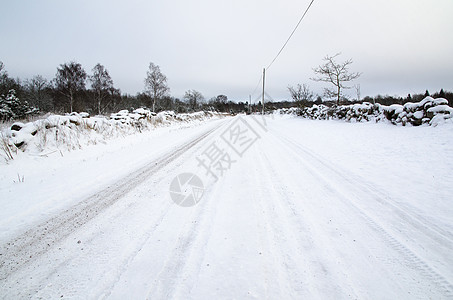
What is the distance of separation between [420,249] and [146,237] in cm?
303

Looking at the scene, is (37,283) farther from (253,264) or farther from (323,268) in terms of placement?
(323,268)

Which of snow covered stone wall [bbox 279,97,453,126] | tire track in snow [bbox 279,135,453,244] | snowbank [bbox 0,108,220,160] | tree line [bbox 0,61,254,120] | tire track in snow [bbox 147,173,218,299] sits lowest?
tire track in snow [bbox 147,173,218,299]

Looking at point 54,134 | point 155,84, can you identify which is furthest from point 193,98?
point 54,134

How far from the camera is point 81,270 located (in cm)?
175

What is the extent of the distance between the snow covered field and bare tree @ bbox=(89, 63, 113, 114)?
35250 millimetres

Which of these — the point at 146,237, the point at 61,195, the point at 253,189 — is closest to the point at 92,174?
the point at 61,195

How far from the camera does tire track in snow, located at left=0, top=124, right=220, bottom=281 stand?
1926 mm

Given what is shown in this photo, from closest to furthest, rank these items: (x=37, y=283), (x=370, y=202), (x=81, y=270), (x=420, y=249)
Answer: (x=37, y=283) → (x=81, y=270) → (x=420, y=249) → (x=370, y=202)

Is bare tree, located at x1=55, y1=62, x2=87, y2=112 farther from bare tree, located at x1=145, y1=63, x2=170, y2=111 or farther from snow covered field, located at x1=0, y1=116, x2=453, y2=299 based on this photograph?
snow covered field, located at x1=0, y1=116, x2=453, y2=299

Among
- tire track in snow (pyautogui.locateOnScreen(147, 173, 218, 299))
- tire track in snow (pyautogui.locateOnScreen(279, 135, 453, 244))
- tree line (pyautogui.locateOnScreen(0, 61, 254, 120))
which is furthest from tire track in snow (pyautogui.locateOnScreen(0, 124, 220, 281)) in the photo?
tree line (pyautogui.locateOnScreen(0, 61, 254, 120))

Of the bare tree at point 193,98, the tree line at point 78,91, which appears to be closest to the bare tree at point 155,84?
the tree line at point 78,91

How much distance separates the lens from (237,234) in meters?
2.20

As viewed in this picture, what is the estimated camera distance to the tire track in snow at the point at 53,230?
6.32 ft

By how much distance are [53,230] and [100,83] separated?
3925 centimetres
